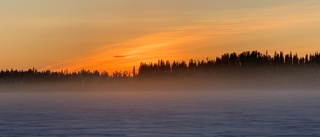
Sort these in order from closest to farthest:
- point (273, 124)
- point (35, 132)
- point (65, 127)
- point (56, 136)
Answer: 1. point (56, 136)
2. point (35, 132)
3. point (65, 127)
4. point (273, 124)

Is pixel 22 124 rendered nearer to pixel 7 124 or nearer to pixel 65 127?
pixel 7 124

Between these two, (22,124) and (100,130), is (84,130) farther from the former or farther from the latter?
(22,124)

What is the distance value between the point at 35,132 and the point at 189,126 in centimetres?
1942

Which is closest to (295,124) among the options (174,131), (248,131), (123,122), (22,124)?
(248,131)

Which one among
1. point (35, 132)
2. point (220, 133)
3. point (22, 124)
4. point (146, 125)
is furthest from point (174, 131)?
point (22, 124)

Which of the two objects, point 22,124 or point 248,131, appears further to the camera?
point 22,124

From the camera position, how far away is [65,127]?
70188mm

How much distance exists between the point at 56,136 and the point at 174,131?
13.5 meters

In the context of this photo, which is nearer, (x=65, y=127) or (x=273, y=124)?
(x=65, y=127)

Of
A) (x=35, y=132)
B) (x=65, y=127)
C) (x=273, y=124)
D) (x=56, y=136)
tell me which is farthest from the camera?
(x=273, y=124)

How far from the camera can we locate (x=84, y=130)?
6656 cm

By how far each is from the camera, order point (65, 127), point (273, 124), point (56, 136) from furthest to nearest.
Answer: point (273, 124) < point (65, 127) < point (56, 136)

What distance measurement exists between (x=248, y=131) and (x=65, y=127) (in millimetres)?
22528

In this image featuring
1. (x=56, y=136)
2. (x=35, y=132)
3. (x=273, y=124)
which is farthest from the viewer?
(x=273, y=124)
